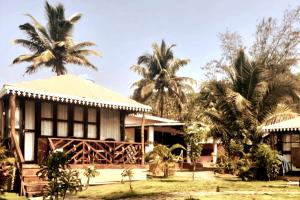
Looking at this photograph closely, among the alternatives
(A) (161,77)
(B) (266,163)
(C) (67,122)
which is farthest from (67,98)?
(A) (161,77)

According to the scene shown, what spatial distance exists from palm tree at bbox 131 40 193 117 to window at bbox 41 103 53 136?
77.5ft

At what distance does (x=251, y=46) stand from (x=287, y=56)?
3373mm

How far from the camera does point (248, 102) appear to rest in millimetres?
22625

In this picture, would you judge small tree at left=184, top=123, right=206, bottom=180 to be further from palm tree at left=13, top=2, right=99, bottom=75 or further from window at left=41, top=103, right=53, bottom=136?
palm tree at left=13, top=2, right=99, bottom=75

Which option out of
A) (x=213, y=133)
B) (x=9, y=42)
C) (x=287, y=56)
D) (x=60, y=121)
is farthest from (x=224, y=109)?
(x=9, y=42)

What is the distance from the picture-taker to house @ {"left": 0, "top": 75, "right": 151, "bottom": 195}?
15.6 m

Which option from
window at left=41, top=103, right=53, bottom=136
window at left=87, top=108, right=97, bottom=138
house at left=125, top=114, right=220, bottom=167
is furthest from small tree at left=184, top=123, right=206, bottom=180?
house at left=125, top=114, right=220, bottom=167

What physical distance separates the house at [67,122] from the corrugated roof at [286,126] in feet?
19.6

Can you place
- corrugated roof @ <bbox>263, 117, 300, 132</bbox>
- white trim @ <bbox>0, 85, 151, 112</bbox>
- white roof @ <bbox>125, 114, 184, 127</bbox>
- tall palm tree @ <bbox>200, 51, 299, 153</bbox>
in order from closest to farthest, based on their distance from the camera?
white trim @ <bbox>0, 85, 151, 112</bbox>
corrugated roof @ <bbox>263, 117, 300, 132</bbox>
tall palm tree @ <bbox>200, 51, 299, 153</bbox>
white roof @ <bbox>125, 114, 184, 127</bbox>

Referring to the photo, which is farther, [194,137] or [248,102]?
[248,102]

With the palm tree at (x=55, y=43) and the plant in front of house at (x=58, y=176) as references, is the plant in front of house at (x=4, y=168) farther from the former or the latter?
the palm tree at (x=55, y=43)

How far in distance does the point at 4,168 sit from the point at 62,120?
4.55 meters

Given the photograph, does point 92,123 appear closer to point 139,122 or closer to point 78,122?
point 78,122

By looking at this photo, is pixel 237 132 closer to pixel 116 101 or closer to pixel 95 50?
pixel 116 101
